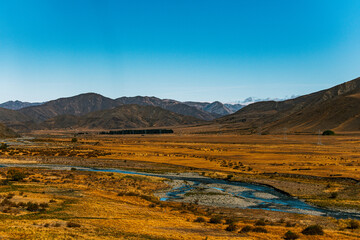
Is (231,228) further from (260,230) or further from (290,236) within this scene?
(290,236)

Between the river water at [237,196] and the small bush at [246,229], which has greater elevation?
the small bush at [246,229]

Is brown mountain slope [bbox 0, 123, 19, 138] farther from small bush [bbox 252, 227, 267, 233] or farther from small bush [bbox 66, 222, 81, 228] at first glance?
small bush [bbox 252, 227, 267, 233]

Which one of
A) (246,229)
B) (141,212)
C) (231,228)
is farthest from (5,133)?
(246,229)

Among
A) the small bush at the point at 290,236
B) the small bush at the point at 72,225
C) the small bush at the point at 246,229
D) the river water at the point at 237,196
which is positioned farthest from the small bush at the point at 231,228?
the small bush at the point at 72,225

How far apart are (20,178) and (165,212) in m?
23.1

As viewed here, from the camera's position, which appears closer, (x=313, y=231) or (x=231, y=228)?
(x=313, y=231)

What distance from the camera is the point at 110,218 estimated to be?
23062 mm

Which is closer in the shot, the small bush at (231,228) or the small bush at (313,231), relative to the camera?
the small bush at (313,231)

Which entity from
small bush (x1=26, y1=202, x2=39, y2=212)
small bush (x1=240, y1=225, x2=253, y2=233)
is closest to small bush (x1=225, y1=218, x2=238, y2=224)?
small bush (x1=240, y1=225, x2=253, y2=233)

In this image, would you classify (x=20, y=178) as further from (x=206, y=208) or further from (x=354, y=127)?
(x=354, y=127)

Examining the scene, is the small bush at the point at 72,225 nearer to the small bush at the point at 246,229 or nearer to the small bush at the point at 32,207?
the small bush at the point at 32,207

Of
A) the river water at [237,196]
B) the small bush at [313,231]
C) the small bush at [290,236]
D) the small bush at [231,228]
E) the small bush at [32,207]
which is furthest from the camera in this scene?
the river water at [237,196]

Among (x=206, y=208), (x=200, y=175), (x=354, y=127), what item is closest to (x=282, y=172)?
(x=200, y=175)

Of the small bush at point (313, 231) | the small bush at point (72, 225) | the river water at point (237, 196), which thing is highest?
the small bush at point (72, 225)
